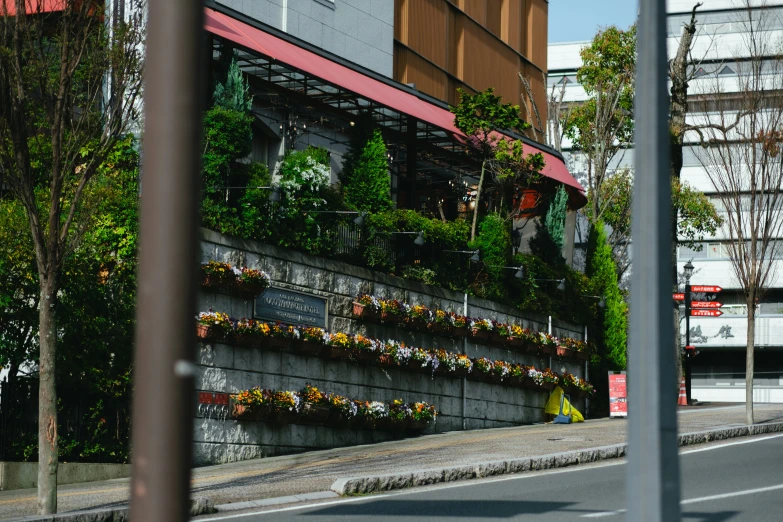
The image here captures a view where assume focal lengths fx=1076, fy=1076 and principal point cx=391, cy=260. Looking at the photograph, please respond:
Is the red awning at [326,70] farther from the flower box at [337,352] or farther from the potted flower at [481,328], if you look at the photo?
the flower box at [337,352]

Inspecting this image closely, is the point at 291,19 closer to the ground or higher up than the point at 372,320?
higher up

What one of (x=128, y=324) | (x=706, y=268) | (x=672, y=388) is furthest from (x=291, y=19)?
(x=706, y=268)

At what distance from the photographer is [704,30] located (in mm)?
66938

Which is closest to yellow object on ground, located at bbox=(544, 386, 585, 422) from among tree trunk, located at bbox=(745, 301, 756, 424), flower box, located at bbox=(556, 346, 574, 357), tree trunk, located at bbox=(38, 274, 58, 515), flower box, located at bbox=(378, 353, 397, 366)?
flower box, located at bbox=(556, 346, 574, 357)

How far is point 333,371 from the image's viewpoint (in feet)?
66.0

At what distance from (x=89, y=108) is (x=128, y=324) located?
5535mm

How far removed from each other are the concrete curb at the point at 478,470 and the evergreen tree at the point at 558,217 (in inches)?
524

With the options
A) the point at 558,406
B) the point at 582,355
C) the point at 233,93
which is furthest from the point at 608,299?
the point at 233,93

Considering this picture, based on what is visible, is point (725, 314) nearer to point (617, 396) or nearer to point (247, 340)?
point (617, 396)

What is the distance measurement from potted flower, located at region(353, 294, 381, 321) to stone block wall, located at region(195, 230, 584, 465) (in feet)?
0.50

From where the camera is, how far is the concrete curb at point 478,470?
1240cm

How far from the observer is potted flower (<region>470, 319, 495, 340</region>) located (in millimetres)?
24031

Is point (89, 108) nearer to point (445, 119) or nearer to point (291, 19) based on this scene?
point (291, 19)

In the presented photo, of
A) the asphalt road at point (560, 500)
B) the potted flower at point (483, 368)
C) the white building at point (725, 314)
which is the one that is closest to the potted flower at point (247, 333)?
the asphalt road at point (560, 500)
